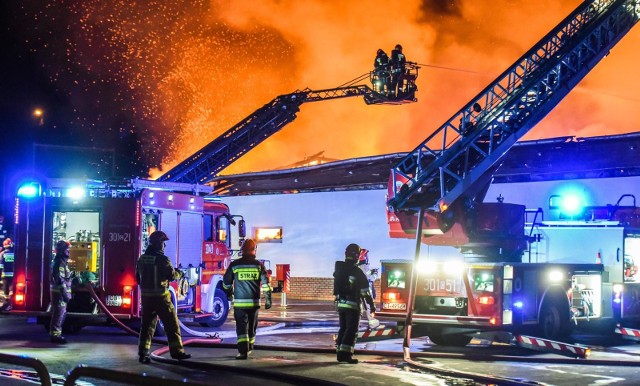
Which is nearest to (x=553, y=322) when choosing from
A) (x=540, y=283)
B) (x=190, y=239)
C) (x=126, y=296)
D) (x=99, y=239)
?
(x=540, y=283)

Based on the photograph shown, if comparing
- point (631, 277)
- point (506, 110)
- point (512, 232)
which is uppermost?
point (506, 110)

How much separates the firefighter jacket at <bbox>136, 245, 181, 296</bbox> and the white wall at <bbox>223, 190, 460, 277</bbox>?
12.2 metres

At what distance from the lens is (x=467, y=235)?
1337 centimetres

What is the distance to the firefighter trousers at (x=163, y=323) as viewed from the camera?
34.2 ft

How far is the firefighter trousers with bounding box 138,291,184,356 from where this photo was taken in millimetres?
10430

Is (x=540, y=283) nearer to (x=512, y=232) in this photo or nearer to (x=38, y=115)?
(x=512, y=232)

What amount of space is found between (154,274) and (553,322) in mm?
6322

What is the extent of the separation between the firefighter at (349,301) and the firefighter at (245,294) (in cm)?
103

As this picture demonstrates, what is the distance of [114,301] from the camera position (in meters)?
13.8

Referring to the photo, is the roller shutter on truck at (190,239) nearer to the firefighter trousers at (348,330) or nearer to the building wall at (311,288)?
the firefighter trousers at (348,330)

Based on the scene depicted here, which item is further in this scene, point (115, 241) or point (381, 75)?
point (381, 75)

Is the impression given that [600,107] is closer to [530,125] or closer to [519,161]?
[519,161]

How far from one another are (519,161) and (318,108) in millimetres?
14235

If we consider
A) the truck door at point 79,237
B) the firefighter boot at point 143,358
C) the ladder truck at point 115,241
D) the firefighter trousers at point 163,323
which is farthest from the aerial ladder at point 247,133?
the firefighter boot at point 143,358
